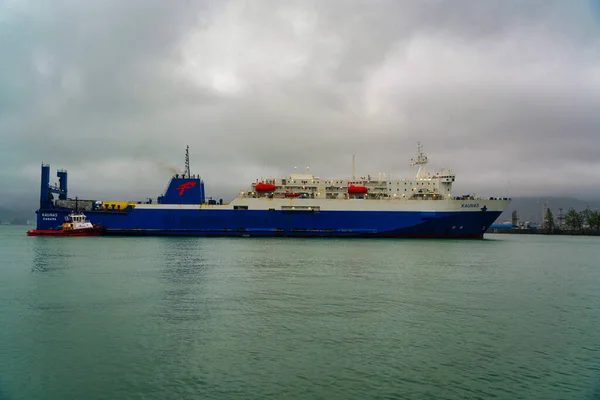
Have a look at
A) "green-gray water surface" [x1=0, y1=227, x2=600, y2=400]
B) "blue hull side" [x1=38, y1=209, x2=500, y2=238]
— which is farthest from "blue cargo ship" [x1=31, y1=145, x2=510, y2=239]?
"green-gray water surface" [x1=0, y1=227, x2=600, y2=400]

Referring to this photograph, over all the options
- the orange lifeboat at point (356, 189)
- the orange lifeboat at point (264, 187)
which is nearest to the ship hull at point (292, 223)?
the orange lifeboat at point (264, 187)

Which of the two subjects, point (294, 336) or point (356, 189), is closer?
point (294, 336)

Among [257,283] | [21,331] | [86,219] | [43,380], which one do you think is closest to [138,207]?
[86,219]

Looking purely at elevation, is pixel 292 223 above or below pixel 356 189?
below

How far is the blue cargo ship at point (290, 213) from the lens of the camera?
147 feet

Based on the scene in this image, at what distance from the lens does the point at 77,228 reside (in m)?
45.6

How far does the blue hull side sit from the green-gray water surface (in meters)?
25.5

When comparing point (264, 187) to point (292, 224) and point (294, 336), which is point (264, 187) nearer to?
point (292, 224)

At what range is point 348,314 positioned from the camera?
12.2 m

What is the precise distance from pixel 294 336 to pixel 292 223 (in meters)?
35.5

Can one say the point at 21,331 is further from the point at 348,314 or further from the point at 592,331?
the point at 592,331

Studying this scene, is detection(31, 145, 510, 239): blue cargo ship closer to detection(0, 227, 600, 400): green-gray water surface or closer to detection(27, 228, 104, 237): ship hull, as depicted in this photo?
detection(27, 228, 104, 237): ship hull


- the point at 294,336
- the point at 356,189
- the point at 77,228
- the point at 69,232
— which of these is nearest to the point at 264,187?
the point at 356,189

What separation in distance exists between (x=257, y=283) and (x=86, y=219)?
36062 millimetres
